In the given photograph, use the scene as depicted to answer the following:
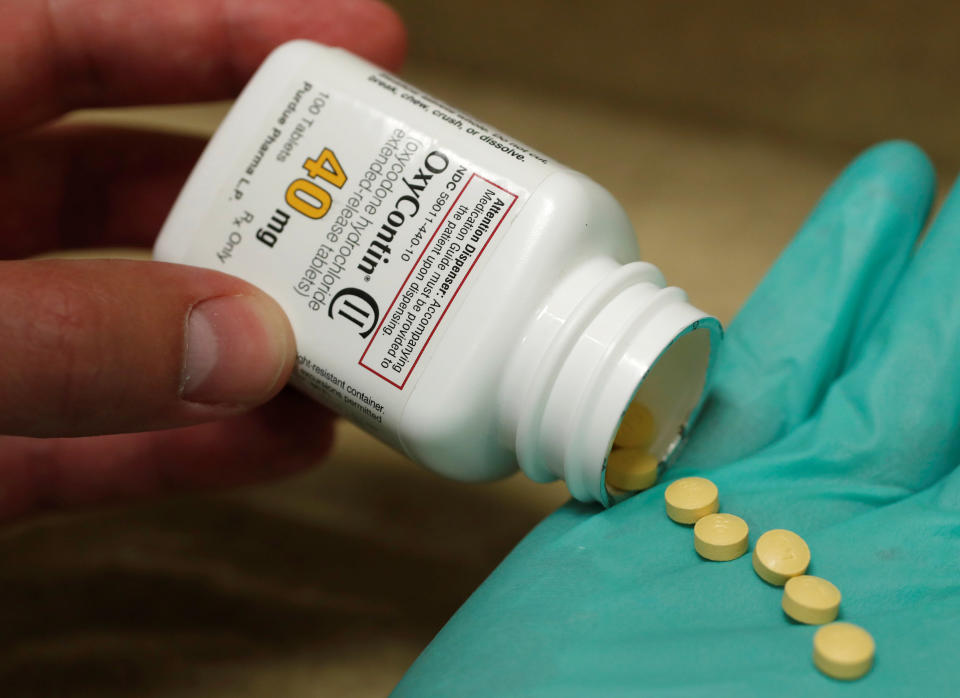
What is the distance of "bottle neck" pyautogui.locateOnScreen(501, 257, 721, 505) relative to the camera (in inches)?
21.5

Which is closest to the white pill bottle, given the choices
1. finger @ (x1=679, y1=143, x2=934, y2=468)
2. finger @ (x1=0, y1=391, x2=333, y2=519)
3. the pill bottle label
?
the pill bottle label

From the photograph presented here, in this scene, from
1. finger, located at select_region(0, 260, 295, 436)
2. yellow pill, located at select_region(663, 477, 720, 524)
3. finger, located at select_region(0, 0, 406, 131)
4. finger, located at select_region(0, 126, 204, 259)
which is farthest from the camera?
finger, located at select_region(0, 126, 204, 259)

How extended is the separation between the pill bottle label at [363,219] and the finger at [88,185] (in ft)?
0.95

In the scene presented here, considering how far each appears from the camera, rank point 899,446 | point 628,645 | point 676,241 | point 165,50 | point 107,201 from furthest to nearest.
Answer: point 676,241 < point 107,201 < point 165,50 < point 899,446 < point 628,645

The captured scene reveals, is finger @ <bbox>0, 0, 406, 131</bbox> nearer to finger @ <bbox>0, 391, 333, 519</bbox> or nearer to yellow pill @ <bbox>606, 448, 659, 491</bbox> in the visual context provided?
finger @ <bbox>0, 391, 333, 519</bbox>

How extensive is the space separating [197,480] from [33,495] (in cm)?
14

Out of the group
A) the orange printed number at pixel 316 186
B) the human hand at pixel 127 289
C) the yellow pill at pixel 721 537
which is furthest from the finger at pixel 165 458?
the yellow pill at pixel 721 537

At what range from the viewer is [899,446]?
0.64 meters

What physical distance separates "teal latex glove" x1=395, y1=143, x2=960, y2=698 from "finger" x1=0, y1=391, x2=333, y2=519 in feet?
0.99

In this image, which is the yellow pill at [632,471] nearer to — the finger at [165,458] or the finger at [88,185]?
the finger at [165,458]

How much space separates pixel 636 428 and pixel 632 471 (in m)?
0.03

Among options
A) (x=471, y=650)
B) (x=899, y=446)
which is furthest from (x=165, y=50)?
(x=899, y=446)

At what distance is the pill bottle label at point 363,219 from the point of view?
1.83 ft

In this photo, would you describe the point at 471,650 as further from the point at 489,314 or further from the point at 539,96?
the point at 539,96
